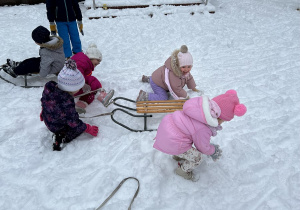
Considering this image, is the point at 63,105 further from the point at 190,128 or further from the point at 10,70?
the point at 10,70

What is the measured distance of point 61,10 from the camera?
4.80 metres

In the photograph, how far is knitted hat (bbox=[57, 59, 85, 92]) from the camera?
2.80 meters

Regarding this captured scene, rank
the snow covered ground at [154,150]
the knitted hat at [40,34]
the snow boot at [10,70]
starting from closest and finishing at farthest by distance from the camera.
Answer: the snow covered ground at [154,150] → the knitted hat at [40,34] → the snow boot at [10,70]

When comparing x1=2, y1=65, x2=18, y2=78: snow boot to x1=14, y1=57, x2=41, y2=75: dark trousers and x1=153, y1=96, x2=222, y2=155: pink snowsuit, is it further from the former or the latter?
x1=153, y1=96, x2=222, y2=155: pink snowsuit

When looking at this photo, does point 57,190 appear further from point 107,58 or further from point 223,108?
point 107,58

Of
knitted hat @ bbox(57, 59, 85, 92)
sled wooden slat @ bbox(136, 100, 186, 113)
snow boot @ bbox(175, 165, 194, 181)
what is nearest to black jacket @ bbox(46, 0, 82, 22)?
knitted hat @ bbox(57, 59, 85, 92)

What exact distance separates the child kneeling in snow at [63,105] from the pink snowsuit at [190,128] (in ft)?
4.13

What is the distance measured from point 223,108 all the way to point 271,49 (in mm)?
4671

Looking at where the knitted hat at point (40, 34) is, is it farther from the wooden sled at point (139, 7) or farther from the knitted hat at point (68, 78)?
the wooden sled at point (139, 7)

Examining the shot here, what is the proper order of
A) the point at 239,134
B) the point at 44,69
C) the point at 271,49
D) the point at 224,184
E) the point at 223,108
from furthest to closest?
the point at 271,49
the point at 44,69
the point at 239,134
the point at 224,184
the point at 223,108

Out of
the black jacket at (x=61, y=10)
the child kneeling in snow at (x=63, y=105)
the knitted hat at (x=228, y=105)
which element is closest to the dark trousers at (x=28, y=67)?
the black jacket at (x=61, y=10)

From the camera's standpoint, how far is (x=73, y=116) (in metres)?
3.06

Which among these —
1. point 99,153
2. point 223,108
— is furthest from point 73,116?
point 223,108

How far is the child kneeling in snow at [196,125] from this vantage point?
7.30 feet
